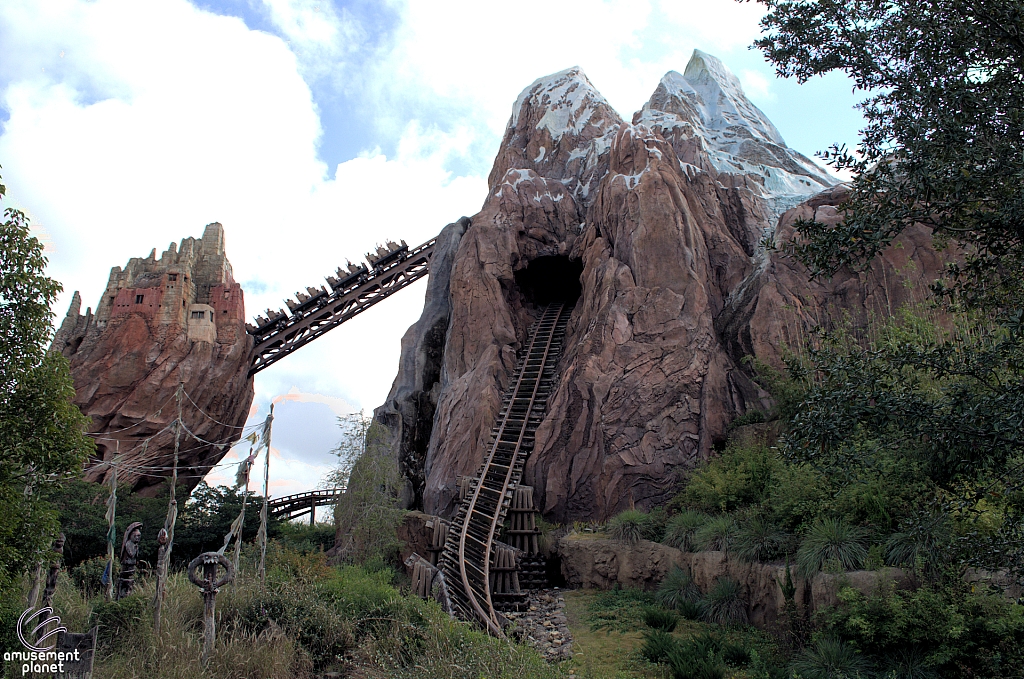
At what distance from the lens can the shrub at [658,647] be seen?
314 inches

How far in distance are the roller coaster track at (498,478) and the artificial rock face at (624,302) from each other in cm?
50

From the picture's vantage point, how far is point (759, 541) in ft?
30.7

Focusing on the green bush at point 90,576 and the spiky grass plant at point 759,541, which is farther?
the green bush at point 90,576

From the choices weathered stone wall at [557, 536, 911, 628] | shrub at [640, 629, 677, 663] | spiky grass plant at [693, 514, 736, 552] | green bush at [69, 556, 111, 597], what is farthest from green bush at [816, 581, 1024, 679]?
green bush at [69, 556, 111, 597]

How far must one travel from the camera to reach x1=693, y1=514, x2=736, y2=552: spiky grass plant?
994cm

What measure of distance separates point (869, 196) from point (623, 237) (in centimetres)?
1164

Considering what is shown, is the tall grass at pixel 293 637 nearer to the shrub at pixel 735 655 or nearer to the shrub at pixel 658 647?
the shrub at pixel 658 647

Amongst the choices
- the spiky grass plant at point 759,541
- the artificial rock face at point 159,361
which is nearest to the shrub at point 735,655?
the spiky grass plant at point 759,541

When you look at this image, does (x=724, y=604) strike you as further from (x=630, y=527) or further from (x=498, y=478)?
(x=498, y=478)

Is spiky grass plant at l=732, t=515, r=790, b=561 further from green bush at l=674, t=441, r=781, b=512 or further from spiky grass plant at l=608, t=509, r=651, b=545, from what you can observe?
spiky grass plant at l=608, t=509, r=651, b=545

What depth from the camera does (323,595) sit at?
8.66 meters

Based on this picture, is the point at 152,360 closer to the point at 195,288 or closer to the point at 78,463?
the point at 195,288

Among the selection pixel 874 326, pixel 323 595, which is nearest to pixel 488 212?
pixel 874 326

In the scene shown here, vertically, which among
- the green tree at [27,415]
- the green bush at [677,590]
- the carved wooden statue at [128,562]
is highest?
the green tree at [27,415]
